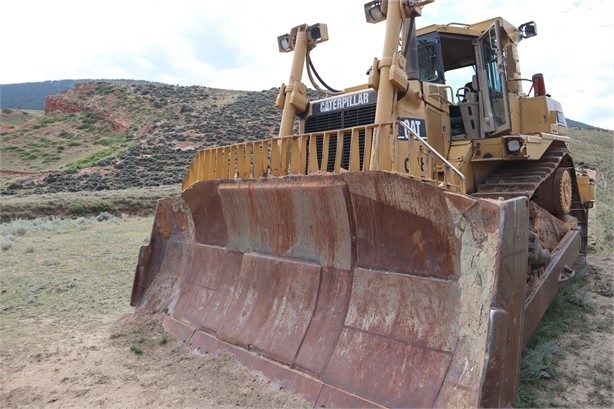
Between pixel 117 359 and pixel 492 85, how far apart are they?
16.7 feet

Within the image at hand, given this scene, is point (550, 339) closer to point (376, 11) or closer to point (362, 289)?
point (362, 289)

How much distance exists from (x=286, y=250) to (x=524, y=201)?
206 centimetres

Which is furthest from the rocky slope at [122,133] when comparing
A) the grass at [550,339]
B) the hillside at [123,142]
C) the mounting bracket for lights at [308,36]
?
the grass at [550,339]

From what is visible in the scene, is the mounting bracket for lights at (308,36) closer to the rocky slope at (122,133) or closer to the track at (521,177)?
the track at (521,177)

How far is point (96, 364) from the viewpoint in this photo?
4520 millimetres

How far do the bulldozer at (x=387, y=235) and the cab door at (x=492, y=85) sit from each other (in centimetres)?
2

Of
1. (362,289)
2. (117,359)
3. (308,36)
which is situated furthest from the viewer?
(308,36)

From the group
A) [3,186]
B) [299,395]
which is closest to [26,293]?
[299,395]

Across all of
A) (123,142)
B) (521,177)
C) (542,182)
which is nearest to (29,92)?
(123,142)

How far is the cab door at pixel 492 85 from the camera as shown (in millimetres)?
5895

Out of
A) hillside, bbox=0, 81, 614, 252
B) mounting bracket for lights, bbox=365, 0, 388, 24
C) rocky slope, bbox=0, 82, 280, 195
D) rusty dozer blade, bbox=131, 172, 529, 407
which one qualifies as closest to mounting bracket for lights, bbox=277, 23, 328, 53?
mounting bracket for lights, bbox=365, 0, 388, 24

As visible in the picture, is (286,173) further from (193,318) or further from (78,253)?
(78,253)

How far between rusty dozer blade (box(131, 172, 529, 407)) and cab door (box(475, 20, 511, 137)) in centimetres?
282

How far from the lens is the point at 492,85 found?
19.9 ft
